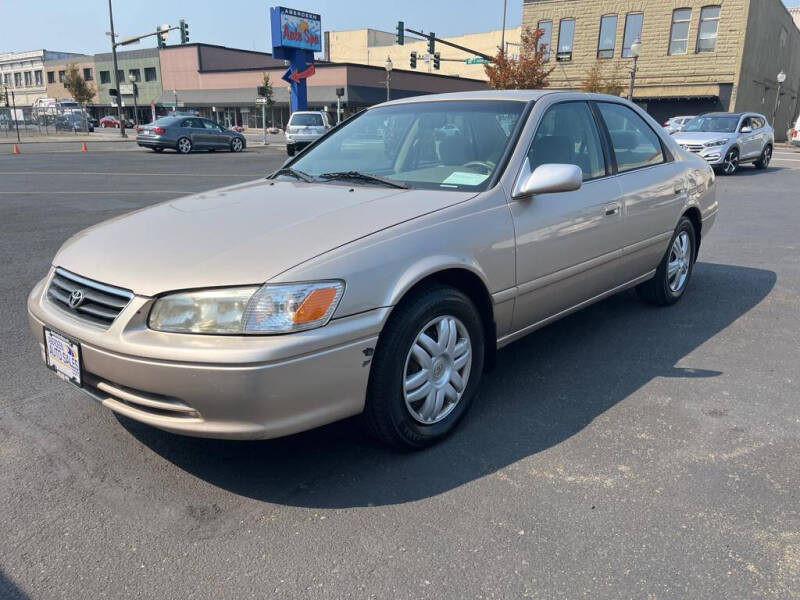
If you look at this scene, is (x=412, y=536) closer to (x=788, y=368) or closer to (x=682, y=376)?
(x=682, y=376)

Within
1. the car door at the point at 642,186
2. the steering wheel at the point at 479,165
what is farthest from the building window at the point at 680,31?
the steering wheel at the point at 479,165

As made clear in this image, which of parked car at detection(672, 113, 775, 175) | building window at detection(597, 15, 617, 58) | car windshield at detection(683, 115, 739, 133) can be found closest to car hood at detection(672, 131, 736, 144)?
parked car at detection(672, 113, 775, 175)

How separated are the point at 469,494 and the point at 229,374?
110cm

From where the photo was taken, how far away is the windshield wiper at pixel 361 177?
136 inches

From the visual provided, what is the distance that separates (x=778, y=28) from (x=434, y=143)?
4675 cm

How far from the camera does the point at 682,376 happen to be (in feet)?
12.8

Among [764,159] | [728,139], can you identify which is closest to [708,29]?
[764,159]

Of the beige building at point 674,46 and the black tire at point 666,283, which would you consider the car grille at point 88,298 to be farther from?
the beige building at point 674,46

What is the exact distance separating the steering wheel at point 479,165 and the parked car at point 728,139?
14.2 m

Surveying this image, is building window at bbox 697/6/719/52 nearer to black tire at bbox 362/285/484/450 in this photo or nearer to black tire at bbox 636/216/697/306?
black tire at bbox 636/216/697/306

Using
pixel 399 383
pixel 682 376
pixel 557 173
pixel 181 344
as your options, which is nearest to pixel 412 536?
pixel 399 383

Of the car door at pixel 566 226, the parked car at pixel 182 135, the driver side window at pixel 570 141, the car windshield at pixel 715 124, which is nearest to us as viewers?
the car door at pixel 566 226

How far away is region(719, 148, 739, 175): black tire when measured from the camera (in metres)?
16.5

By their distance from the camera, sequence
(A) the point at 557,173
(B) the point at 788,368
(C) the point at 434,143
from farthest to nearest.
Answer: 1. (B) the point at 788,368
2. (C) the point at 434,143
3. (A) the point at 557,173
